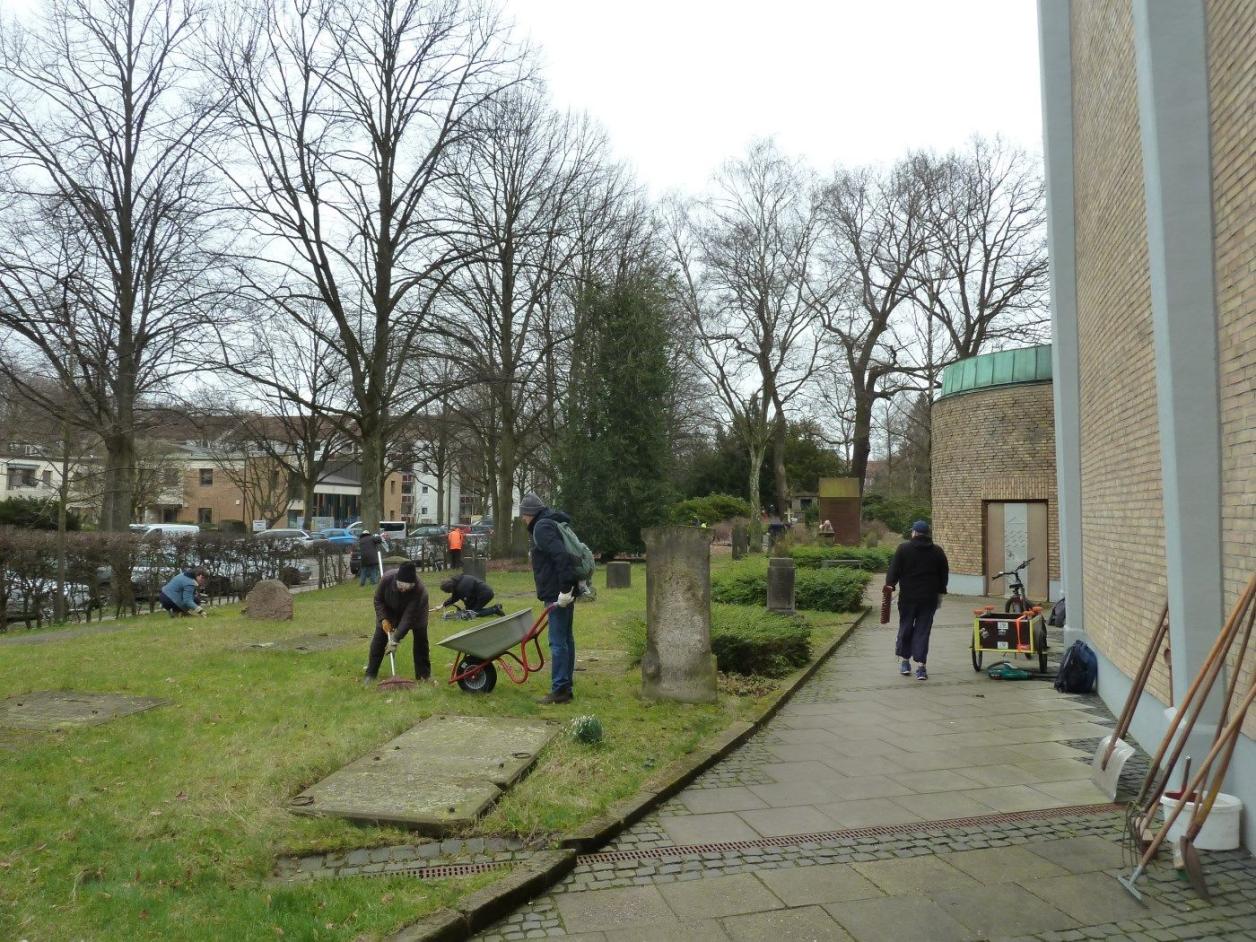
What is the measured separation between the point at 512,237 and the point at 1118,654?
17.4 m

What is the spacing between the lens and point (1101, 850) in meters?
4.80

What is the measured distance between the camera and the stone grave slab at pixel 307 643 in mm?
11172

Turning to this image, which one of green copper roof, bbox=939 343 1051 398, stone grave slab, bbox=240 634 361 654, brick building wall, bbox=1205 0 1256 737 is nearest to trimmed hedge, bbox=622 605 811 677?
stone grave slab, bbox=240 634 361 654

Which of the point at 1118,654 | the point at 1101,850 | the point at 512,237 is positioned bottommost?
the point at 1101,850

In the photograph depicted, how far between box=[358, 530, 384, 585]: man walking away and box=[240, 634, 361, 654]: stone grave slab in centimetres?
960

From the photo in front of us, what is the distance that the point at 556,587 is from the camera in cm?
842

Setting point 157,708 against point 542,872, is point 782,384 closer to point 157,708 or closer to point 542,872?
point 157,708

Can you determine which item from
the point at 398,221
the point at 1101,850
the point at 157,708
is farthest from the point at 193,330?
the point at 1101,850

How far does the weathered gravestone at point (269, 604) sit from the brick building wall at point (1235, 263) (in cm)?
1270

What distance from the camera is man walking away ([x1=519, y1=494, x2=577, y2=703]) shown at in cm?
830

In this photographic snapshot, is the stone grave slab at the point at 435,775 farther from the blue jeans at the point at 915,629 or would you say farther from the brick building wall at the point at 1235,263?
the blue jeans at the point at 915,629

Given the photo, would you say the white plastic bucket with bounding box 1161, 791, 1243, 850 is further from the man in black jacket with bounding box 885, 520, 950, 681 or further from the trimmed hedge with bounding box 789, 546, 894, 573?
the trimmed hedge with bounding box 789, 546, 894, 573

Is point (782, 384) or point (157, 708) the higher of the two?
point (782, 384)

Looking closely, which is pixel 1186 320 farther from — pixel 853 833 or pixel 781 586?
pixel 781 586
